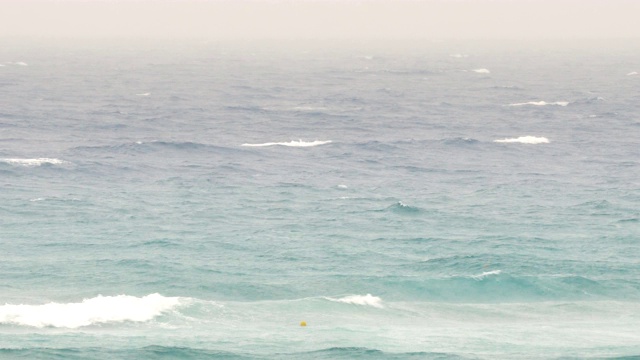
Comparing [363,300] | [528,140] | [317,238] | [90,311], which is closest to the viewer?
[90,311]

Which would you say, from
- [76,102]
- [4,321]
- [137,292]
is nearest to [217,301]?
[137,292]

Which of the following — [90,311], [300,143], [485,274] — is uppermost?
[300,143]

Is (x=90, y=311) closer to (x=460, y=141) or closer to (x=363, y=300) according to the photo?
(x=363, y=300)

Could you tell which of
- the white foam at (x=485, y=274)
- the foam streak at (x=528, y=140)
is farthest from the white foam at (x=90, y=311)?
the foam streak at (x=528, y=140)

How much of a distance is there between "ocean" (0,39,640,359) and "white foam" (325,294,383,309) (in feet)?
0.57

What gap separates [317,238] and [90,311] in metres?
21.5

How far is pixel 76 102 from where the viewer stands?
156500mm

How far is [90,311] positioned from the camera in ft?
184

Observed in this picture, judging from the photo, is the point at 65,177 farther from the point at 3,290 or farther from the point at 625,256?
the point at 625,256

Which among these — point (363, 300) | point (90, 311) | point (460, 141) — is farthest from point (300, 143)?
point (90, 311)

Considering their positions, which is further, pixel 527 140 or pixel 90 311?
pixel 527 140

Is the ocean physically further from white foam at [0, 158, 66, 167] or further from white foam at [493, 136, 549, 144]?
white foam at [493, 136, 549, 144]

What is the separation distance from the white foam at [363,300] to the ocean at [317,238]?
0.17 m

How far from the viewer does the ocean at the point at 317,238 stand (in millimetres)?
52125
